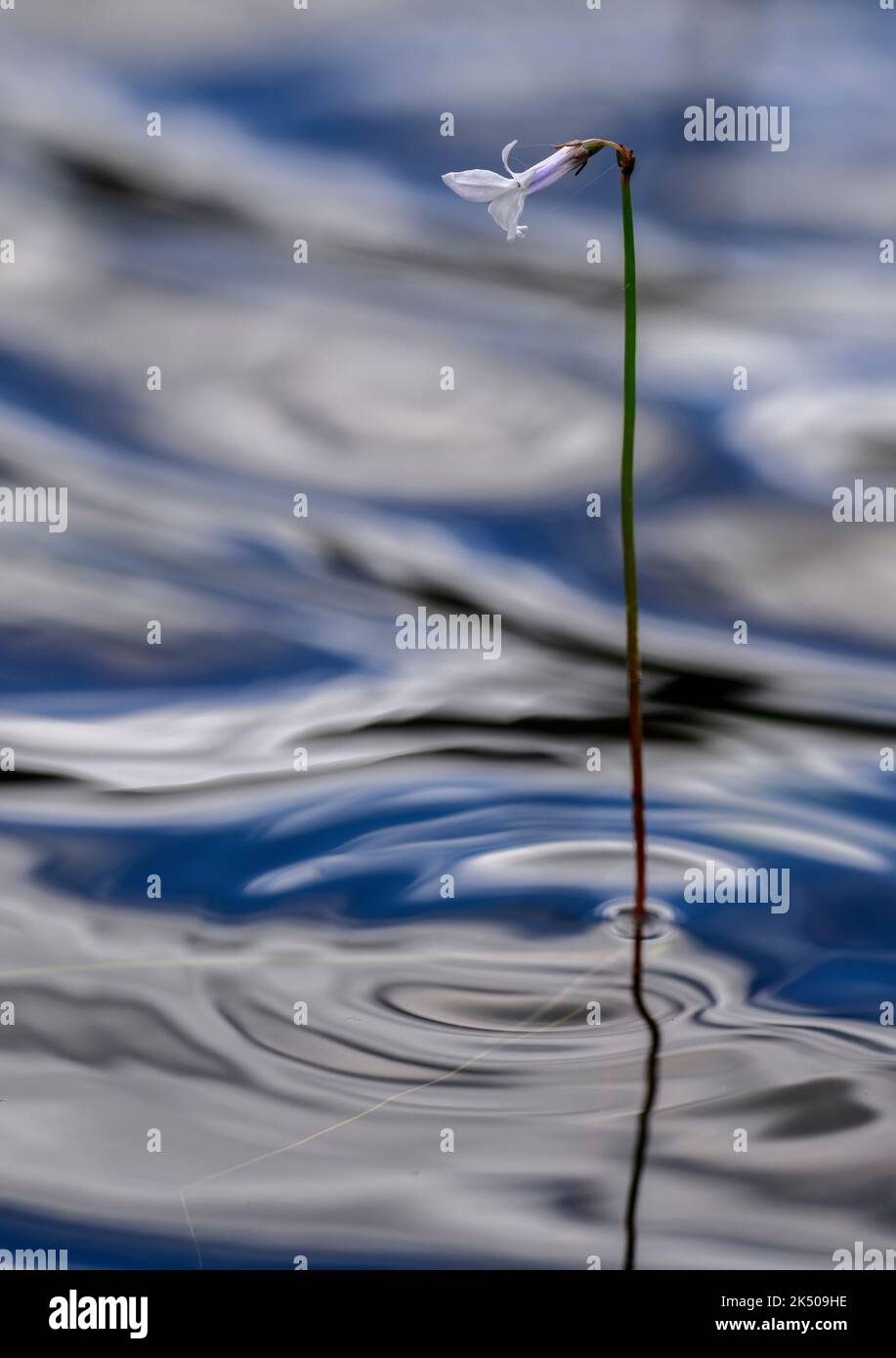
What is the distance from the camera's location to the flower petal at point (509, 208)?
3.62ft

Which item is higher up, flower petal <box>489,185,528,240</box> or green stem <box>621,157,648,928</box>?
flower petal <box>489,185,528,240</box>

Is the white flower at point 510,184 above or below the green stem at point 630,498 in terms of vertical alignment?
above

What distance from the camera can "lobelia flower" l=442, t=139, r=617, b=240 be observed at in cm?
109

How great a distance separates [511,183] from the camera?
1096mm

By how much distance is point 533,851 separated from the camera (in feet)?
4.80

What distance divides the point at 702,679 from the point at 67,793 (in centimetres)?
76

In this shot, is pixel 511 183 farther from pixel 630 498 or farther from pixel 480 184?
pixel 630 498

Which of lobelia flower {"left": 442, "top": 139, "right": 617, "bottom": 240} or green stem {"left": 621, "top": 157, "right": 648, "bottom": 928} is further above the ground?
lobelia flower {"left": 442, "top": 139, "right": 617, "bottom": 240}

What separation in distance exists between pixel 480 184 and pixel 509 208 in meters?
0.03

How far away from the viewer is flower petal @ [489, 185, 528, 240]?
1.10 metres

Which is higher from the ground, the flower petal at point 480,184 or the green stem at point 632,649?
the flower petal at point 480,184

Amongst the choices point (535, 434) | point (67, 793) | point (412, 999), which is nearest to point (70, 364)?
point (535, 434)

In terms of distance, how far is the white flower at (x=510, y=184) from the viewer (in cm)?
109
